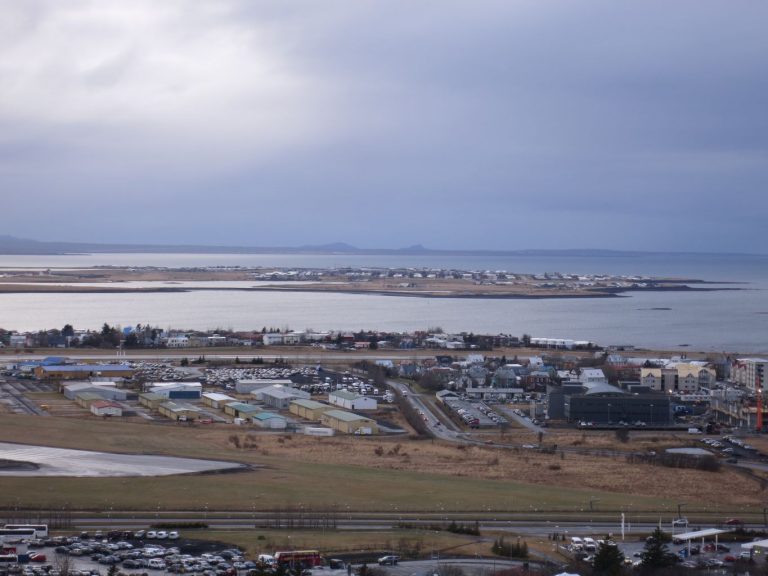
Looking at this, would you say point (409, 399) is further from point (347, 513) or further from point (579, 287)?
point (579, 287)

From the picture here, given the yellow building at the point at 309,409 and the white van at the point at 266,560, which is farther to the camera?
the yellow building at the point at 309,409

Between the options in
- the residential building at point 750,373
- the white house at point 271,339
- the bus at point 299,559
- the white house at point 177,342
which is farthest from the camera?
the white house at point 271,339

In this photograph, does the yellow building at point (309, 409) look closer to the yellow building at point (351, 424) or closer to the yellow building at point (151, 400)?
the yellow building at point (351, 424)

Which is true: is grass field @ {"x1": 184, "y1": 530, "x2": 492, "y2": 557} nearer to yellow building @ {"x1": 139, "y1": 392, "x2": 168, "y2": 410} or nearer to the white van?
the white van

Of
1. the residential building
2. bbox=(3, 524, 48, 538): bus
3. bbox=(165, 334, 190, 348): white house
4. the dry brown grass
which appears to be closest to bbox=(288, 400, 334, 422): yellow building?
the dry brown grass

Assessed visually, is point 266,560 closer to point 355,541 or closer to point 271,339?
point 355,541

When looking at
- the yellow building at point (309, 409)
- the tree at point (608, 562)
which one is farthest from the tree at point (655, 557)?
the yellow building at point (309, 409)

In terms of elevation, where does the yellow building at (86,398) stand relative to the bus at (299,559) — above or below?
below

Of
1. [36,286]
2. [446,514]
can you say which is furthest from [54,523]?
[36,286]
